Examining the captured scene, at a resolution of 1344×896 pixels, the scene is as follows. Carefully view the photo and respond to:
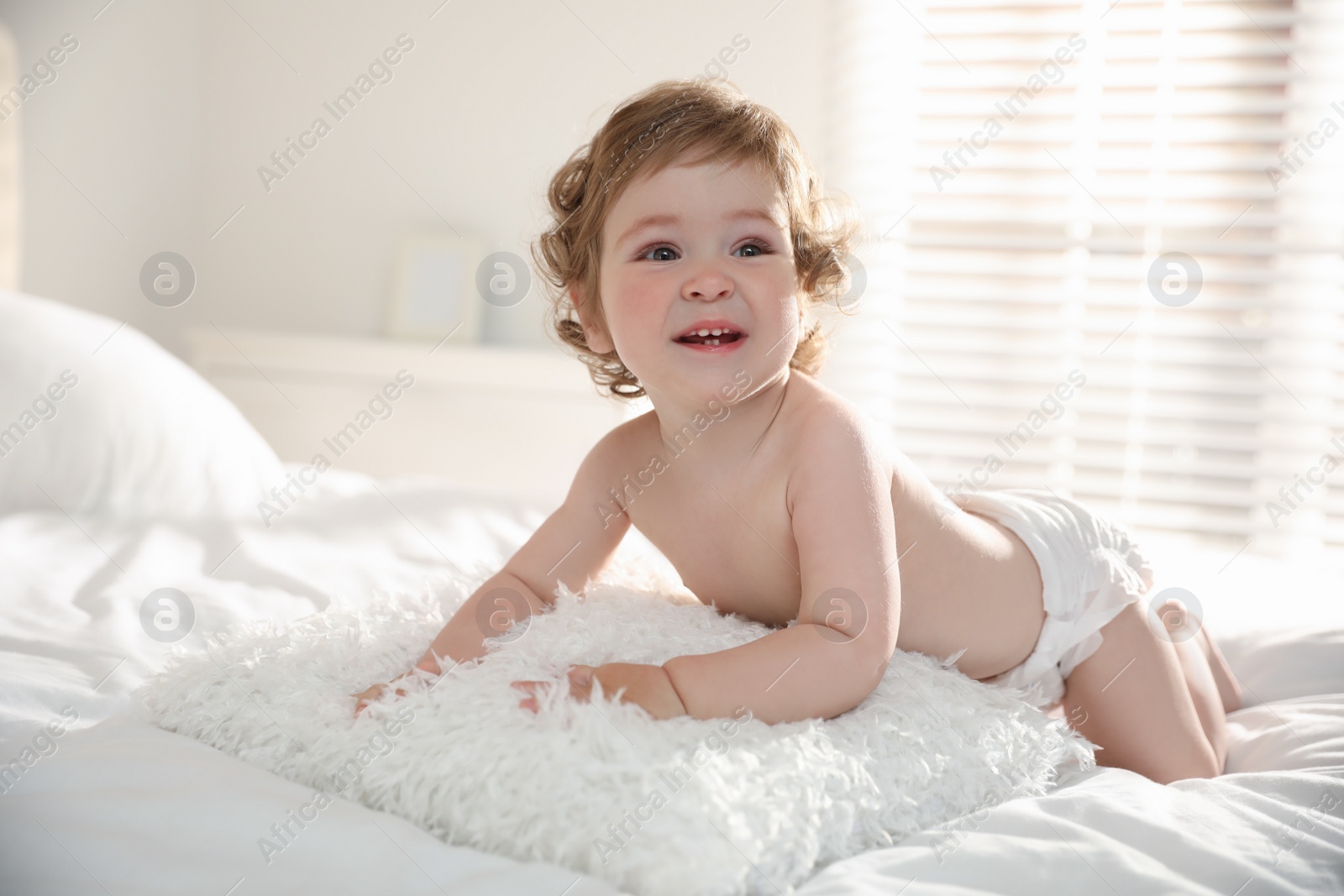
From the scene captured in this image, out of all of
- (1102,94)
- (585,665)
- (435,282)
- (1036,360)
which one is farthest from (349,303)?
(585,665)

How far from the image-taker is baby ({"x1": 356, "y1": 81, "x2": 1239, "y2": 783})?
76 centimetres

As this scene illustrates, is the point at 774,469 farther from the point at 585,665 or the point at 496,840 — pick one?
the point at 496,840

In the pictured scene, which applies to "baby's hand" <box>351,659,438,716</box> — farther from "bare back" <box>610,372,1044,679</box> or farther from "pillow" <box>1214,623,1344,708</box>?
"pillow" <box>1214,623,1344,708</box>

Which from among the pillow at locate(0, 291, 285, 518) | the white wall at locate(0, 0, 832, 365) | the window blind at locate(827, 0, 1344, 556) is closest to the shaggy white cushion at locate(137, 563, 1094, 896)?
the pillow at locate(0, 291, 285, 518)

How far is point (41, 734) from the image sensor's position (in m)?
0.68

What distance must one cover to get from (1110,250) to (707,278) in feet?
6.08

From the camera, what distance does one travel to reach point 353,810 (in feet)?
1.83

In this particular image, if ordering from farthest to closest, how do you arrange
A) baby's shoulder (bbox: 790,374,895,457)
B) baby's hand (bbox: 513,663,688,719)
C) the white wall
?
the white wall, baby's shoulder (bbox: 790,374,895,457), baby's hand (bbox: 513,663,688,719)

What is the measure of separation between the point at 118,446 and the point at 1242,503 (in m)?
2.26

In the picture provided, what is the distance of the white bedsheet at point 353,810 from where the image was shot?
1.69ft

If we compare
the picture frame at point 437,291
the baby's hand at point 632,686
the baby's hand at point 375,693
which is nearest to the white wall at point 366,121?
the picture frame at point 437,291

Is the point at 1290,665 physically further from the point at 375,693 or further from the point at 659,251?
the point at 375,693

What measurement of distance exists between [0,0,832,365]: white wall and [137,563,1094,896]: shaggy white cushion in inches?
69.4

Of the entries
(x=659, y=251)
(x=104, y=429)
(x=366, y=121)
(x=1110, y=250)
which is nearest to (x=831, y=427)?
(x=659, y=251)
